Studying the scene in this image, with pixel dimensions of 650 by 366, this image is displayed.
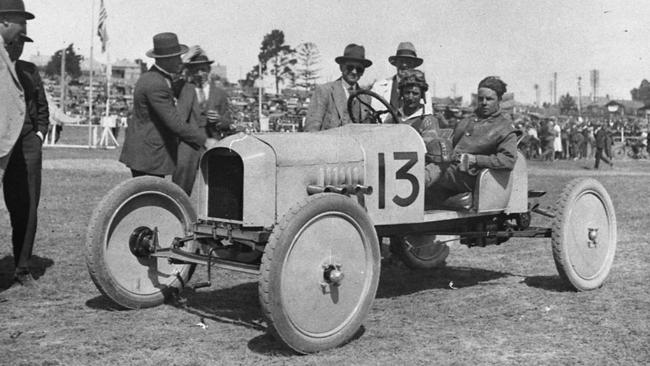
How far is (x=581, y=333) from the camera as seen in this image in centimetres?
497

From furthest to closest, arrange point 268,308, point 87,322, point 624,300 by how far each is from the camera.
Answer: point 624,300 < point 87,322 < point 268,308

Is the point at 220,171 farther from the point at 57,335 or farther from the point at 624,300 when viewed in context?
the point at 624,300

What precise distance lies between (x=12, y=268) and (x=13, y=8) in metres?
2.56

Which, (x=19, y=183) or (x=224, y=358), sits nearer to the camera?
(x=224, y=358)

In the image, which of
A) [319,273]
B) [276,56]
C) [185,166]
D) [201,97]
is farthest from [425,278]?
[276,56]

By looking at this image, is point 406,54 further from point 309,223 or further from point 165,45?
point 309,223

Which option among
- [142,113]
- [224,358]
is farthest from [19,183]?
[224,358]

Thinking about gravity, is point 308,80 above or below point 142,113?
above

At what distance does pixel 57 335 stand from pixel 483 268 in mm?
4490

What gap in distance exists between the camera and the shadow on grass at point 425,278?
21.9 ft

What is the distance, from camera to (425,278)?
23.8 ft

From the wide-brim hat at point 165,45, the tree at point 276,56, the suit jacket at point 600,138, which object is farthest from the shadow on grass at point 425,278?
the tree at point 276,56

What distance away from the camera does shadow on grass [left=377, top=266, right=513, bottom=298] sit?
6.68 metres

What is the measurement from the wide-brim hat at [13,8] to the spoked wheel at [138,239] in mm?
1748
